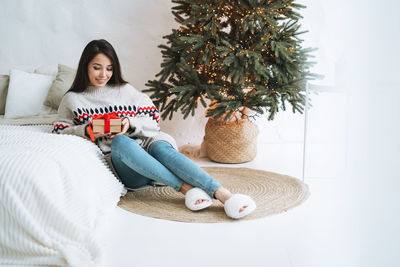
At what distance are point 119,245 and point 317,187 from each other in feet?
3.80

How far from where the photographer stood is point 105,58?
177 centimetres

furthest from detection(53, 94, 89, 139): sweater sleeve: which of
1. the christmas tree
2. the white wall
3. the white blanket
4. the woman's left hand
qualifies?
the white wall

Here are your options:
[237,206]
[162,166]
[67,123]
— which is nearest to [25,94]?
[67,123]

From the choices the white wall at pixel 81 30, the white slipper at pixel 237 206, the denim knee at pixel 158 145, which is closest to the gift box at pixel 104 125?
the denim knee at pixel 158 145

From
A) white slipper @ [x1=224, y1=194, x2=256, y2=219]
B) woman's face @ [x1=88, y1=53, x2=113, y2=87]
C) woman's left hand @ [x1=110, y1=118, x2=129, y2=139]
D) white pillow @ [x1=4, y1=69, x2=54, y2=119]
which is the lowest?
white slipper @ [x1=224, y1=194, x2=256, y2=219]

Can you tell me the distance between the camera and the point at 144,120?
183 cm

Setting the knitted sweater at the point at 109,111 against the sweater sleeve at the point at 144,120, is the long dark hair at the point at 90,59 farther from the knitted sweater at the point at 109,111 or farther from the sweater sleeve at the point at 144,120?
the sweater sleeve at the point at 144,120

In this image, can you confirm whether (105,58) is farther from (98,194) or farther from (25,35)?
(25,35)

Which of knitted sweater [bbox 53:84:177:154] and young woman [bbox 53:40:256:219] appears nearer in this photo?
young woman [bbox 53:40:256:219]

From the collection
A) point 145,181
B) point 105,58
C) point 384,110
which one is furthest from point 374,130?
point 105,58

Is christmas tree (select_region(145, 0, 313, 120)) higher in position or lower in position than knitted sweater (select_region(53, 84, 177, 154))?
higher

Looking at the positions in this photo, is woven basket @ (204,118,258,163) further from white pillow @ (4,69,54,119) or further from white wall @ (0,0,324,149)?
white pillow @ (4,69,54,119)

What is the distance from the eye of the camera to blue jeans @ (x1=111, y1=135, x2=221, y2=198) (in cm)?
157

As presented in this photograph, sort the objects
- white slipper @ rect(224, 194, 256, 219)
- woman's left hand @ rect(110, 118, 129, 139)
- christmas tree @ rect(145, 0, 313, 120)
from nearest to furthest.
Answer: white slipper @ rect(224, 194, 256, 219) < woman's left hand @ rect(110, 118, 129, 139) < christmas tree @ rect(145, 0, 313, 120)
